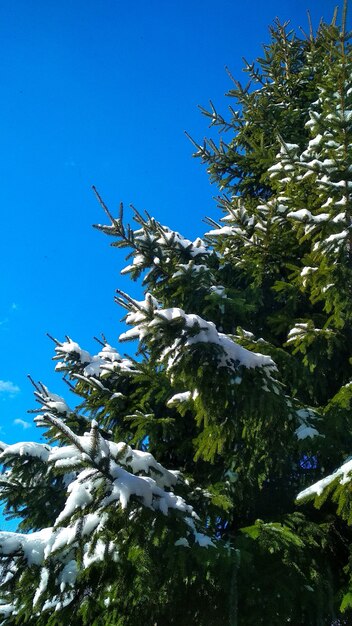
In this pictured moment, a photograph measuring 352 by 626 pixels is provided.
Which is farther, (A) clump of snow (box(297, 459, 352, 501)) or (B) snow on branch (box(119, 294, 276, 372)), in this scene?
(B) snow on branch (box(119, 294, 276, 372))

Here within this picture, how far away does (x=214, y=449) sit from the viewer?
184 inches

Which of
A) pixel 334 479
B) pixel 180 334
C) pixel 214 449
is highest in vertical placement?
pixel 180 334

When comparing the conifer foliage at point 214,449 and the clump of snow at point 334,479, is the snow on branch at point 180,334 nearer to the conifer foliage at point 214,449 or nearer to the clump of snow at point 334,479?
the conifer foliage at point 214,449

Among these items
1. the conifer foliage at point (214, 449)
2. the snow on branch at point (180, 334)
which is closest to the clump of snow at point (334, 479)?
the conifer foliage at point (214, 449)

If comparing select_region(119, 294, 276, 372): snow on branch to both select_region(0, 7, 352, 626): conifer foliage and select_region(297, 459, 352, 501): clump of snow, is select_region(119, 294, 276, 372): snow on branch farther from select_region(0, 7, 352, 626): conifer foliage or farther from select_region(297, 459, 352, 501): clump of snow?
select_region(297, 459, 352, 501): clump of snow

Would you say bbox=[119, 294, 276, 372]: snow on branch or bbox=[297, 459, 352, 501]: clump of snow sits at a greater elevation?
bbox=[119, 294, 276, 372]: snow on branch

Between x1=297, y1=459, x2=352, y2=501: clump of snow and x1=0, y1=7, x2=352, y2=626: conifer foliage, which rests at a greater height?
x1=0, y1=7, x2=352, y2=626: conifer foliage

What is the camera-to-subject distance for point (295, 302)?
6.01 m

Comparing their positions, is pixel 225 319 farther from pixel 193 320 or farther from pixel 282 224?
pixel 193 320

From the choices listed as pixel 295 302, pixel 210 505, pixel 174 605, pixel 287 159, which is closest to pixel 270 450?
pixel 210 505

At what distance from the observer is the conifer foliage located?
3248 millimetres

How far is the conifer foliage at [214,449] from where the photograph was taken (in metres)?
3.25

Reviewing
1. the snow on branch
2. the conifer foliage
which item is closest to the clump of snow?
the conifer foliage

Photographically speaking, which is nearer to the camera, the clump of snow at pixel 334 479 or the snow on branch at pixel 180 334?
the clump of snow at pixel 334 479
